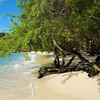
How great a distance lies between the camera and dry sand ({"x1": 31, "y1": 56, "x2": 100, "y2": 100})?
12939 millimetres

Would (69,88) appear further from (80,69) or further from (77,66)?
(77,66)

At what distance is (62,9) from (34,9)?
57.4 inches

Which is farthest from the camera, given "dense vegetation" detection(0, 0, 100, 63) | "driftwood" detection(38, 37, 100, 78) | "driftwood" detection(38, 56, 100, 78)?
"driftwood" detection(38, 37, 100, 78)

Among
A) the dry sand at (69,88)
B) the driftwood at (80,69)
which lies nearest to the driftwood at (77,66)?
the driftwood at (80,69)

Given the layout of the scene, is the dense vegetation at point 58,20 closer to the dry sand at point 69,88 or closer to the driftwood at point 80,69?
the driftwood at point 80,69

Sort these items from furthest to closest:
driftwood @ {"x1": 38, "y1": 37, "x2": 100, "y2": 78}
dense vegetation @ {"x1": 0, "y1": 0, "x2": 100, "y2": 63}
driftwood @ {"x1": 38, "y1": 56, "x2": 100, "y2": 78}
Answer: driftwood @ {"x1": 38, "y1": 37, "x2": 100, "y2": 78}, driftwood @ {"x1": 38, "y1": 56, "x2": 100, "y2": 78}, dense vegetation @ {"x1": 0, "y1": 0, "x2": 100, "y2": 63}

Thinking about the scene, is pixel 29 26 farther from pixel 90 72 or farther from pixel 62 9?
pixel 90 72

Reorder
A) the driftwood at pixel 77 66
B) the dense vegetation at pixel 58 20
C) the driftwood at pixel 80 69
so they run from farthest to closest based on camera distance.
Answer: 1. the driftwood at pixel 77 66
2. the driftwood at pixel 80 69
3. the dense vegetation at pixel 58 20

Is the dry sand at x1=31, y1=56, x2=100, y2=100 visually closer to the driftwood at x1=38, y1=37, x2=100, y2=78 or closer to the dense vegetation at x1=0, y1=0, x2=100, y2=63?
the driftwood at x1=38, y1=37, x2=100, y2=78

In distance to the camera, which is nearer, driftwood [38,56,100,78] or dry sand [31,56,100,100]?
dry sand [31,56,100,100]

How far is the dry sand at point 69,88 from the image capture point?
12.9 m

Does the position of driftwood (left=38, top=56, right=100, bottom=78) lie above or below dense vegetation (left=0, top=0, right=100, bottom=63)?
below

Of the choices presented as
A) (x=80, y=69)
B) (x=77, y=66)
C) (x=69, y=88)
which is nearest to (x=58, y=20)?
(x=69, y=88)

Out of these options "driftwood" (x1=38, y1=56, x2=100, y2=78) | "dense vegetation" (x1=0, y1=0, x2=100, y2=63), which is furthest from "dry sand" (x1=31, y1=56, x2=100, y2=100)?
"dense vegetation" (x1=0, y1=0, x2=100, y2=63)
